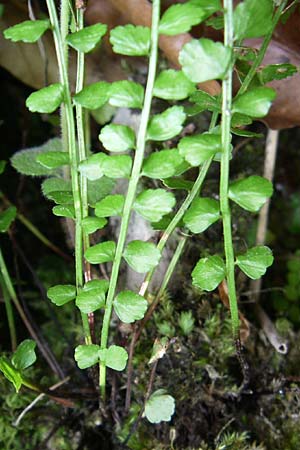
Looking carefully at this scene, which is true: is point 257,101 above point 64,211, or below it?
above

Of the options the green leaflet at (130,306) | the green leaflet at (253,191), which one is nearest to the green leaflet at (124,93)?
the green leaflet at (253,191)

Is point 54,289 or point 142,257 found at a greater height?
point 142,257

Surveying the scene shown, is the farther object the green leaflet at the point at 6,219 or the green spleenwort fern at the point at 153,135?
the green leaflet at the point at 6,219

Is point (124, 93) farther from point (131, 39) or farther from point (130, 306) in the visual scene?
point (130, 306)

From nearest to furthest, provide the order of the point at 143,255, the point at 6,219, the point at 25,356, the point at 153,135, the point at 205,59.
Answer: the point at 205,59 → the point at 153,135 → the point at 143,255 → the point at 25,356 → the point at 6,219

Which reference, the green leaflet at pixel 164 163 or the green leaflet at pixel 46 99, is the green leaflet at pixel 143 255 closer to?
the green leaflet at pixel 164 163

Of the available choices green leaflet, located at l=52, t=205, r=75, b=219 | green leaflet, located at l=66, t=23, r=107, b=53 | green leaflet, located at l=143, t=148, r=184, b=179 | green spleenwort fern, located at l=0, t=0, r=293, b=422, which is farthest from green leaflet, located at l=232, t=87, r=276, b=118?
green leaflet, located at l=52, t=205, r=75, b=219

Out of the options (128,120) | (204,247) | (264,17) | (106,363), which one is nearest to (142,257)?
(106,363)

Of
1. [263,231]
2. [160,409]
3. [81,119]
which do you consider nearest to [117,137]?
[81,119]

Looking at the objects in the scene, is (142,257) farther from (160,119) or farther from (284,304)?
(284,304)
